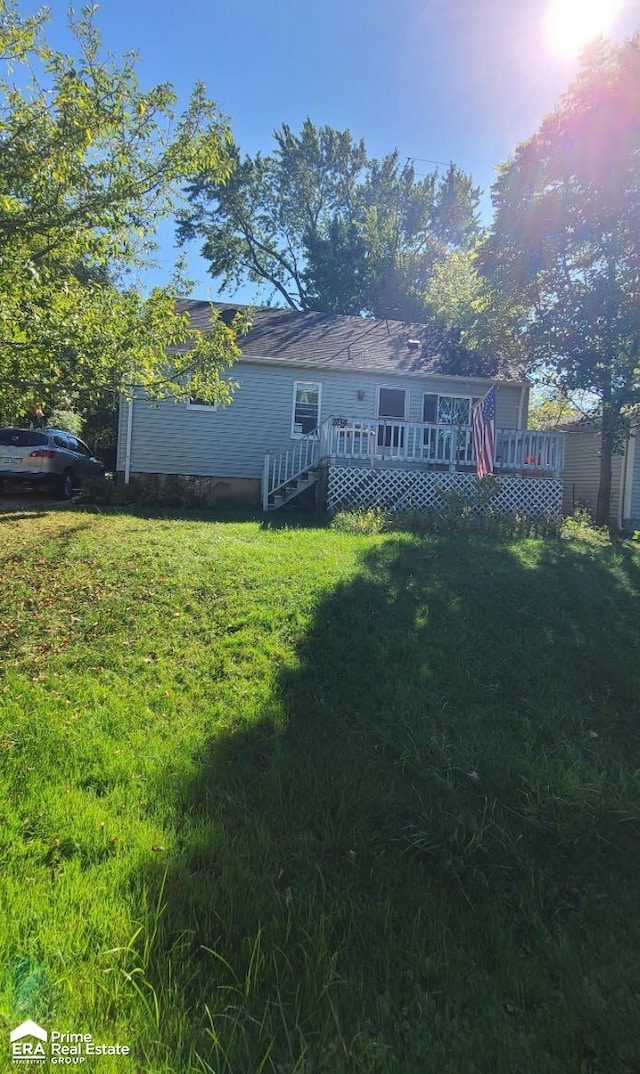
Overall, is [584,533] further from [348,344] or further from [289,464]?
[348,344]

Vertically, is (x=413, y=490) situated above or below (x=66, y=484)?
above

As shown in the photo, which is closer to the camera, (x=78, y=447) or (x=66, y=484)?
(x=66, y=484)

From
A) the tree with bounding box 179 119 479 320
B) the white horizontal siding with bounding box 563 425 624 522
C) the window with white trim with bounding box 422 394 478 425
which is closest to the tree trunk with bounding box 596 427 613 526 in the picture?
the white horizontal siding with bounding box 563 425 624 522

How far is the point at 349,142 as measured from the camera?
100.0 feet

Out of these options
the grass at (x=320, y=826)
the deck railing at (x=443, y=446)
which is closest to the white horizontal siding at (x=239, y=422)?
the deck railing at (x=443, y=446)

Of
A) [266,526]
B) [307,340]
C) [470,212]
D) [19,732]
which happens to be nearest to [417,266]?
[470,212]

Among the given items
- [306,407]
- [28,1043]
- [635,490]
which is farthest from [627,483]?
[28,1043]

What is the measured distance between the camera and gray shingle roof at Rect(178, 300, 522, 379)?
47.2ft

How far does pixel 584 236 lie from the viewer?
1053 centimetres

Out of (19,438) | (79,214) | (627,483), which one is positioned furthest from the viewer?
(627,483)

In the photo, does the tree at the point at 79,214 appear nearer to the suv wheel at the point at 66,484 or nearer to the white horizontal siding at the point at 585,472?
the suv wheel at the point at 66,484

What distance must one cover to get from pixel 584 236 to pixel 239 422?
8187mm

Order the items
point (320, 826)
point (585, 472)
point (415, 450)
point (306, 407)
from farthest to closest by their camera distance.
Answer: point (585, 472)
point (306, 407)
point (415, 450)
point (320, 826)

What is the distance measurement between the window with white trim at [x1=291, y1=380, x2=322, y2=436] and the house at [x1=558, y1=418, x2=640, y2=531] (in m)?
6.07
